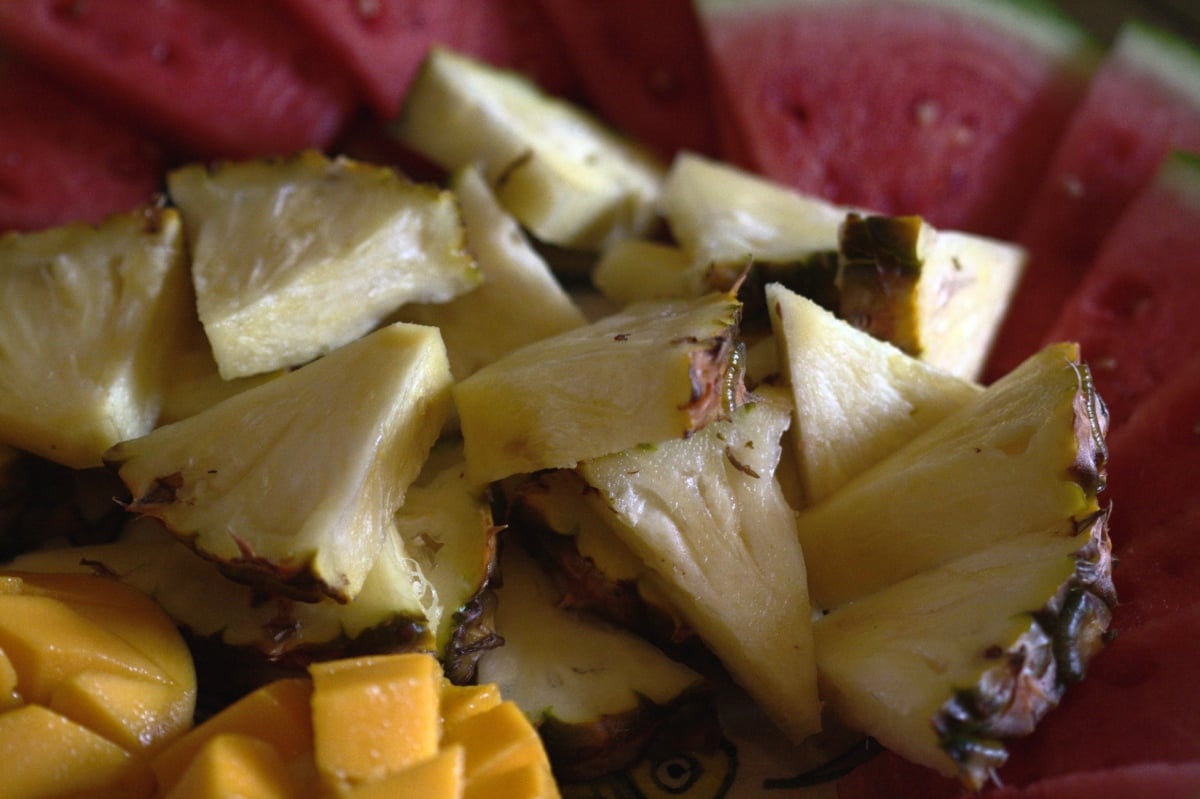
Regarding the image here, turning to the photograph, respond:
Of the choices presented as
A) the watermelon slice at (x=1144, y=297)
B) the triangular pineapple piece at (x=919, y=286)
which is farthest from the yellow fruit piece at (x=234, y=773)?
the watermelon slice at (x=1144, y=297)

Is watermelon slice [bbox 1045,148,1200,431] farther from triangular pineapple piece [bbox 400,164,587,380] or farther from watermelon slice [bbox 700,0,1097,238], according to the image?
triangular pineapple piece [bbox 400,164,587,380]

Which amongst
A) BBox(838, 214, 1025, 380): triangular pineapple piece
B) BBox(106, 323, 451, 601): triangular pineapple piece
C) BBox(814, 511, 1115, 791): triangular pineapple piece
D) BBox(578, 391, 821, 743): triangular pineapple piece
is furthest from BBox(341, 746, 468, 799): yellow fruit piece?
BBox(838, 214, 1025, 380): triangular pineapple piece

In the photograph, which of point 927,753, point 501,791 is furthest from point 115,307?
point 927,753

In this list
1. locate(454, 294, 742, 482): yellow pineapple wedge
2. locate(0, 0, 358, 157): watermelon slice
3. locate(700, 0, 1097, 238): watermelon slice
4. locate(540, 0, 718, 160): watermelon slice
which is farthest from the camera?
locate(540, 0, 718, 160): watermelon slice

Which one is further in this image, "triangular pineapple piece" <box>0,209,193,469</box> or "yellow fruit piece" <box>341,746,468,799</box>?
"triangular pineapple piece" <box>0,209,193,469</box>

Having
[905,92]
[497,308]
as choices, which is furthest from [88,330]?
[905,92]

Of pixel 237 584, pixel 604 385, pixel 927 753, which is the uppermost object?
pixel 604 385

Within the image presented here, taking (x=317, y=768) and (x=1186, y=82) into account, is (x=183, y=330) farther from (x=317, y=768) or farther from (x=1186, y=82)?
(x=1186, y=82)
